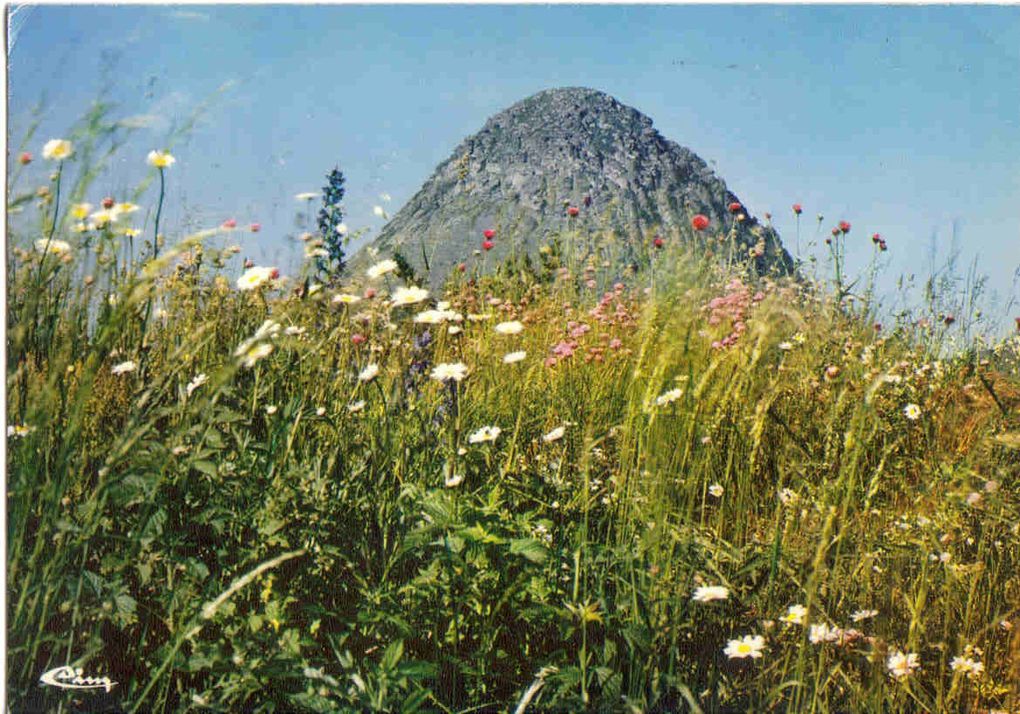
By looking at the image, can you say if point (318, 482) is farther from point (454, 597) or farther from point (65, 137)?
point (65, 137)

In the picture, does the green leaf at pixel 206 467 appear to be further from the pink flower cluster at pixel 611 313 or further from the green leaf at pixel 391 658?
the pink flower cluster at pixel 611 313

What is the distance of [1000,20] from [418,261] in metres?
2.85

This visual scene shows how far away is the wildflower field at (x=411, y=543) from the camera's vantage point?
1.38 metres

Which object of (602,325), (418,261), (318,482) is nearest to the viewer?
(318,482)

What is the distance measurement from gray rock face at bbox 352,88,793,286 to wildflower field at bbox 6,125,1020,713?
2.11 m

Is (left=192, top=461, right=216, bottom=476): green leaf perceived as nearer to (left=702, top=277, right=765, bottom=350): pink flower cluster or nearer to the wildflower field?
the wildflower field

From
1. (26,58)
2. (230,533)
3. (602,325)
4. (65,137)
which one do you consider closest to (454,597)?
(230,533)

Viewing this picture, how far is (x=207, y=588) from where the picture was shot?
55.9 inches
